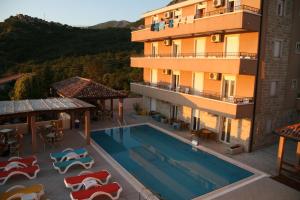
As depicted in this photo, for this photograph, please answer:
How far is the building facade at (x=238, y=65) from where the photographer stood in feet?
61.0

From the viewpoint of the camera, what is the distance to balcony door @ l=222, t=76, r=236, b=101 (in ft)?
68.4

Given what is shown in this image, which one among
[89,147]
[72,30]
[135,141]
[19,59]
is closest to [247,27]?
[135,141]

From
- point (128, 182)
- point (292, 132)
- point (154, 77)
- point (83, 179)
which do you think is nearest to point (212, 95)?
point (292, 132)

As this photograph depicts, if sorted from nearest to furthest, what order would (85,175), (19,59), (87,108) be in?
(85,175)
(87,108)
(19,59)

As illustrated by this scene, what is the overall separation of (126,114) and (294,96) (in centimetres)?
1890

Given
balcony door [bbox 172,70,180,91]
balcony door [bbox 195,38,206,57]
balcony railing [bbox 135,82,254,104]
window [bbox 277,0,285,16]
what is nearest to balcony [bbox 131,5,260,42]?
balcony door [bbox 195,38,206,57]

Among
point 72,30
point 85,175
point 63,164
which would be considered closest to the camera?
point 85,175

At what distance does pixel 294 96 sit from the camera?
23.3 m

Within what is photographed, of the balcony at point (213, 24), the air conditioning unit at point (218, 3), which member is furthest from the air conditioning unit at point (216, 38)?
the air conditioning unit at point (218, 3)

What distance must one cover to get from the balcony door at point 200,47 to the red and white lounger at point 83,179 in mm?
14691

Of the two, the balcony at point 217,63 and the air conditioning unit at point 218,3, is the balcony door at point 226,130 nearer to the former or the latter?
the balcony at point 217,63

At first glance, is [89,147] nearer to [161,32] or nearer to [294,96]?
[161,32]

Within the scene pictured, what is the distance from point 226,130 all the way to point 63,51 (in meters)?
51.1

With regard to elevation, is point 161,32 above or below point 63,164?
above
